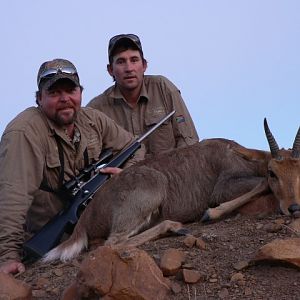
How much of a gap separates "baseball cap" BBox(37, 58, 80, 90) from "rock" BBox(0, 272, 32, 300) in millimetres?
3506

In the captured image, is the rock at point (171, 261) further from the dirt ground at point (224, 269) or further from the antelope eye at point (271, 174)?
the antelope eye at point (271, 174)

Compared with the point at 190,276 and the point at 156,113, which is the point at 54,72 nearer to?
the point at 156,113

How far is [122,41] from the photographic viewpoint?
37.6ft

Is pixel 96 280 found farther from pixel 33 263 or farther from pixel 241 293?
pixel 33 263

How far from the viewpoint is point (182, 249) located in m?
6.57

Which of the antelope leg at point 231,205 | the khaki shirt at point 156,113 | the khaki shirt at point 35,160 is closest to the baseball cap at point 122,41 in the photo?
the khaki shirt at point 156,113

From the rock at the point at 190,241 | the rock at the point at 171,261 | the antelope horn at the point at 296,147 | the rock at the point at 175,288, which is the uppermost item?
the antelope horn at the point at 296,147

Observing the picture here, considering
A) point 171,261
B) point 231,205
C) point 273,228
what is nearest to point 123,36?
point 231,205

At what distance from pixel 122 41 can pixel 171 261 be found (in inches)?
244

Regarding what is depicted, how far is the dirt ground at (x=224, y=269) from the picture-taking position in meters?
5.57

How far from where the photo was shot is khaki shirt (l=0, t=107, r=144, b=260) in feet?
26.6

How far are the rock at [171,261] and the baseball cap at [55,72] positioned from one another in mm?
3445

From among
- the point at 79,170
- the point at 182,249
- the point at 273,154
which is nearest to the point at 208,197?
the point at 273,154

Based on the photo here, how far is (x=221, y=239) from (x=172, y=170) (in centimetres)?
227
